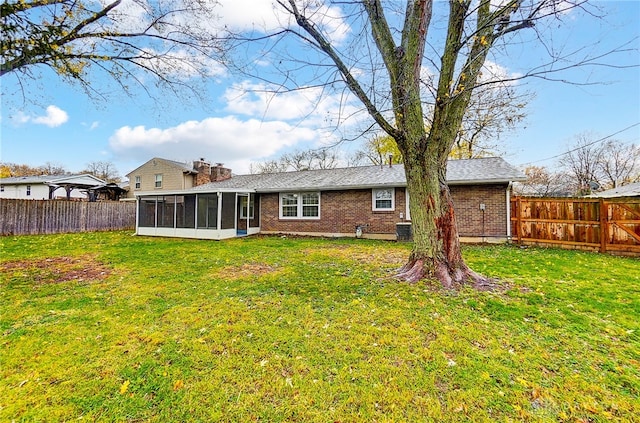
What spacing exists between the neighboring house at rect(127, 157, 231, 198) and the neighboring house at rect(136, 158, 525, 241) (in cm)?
811

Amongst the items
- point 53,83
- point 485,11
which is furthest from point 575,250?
point 53,83

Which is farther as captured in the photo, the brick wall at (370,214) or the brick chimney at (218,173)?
the brick chimney at (218,173)

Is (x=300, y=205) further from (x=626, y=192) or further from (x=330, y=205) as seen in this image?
(x=626, y=192)

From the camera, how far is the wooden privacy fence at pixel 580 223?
867 cm

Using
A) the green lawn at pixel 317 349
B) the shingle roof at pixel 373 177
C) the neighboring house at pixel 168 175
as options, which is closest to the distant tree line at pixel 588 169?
the shingle roof at pixel 373 177

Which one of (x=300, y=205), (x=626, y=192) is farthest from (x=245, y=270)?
(x=626, y=192)

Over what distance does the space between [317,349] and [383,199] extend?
32.3 ft

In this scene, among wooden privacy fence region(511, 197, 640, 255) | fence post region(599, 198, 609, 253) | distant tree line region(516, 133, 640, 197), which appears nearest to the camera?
wooden privacy fence region(511, 197, 640, 255)

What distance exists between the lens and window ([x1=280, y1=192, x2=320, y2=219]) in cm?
1388

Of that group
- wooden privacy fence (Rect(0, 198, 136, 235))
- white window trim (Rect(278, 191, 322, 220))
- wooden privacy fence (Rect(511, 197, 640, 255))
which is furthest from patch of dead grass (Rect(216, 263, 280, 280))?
wooden privacy fence (Rect(0, 198, 136, 235))

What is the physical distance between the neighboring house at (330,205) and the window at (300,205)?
47 mm

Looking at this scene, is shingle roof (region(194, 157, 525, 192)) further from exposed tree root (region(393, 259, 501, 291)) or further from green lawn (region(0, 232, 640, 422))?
exposed tree root (region(393, 259, 501, 291))

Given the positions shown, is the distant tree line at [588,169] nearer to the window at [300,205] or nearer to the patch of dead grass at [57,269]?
the window at [300,205]

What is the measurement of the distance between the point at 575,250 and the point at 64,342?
1245cm
